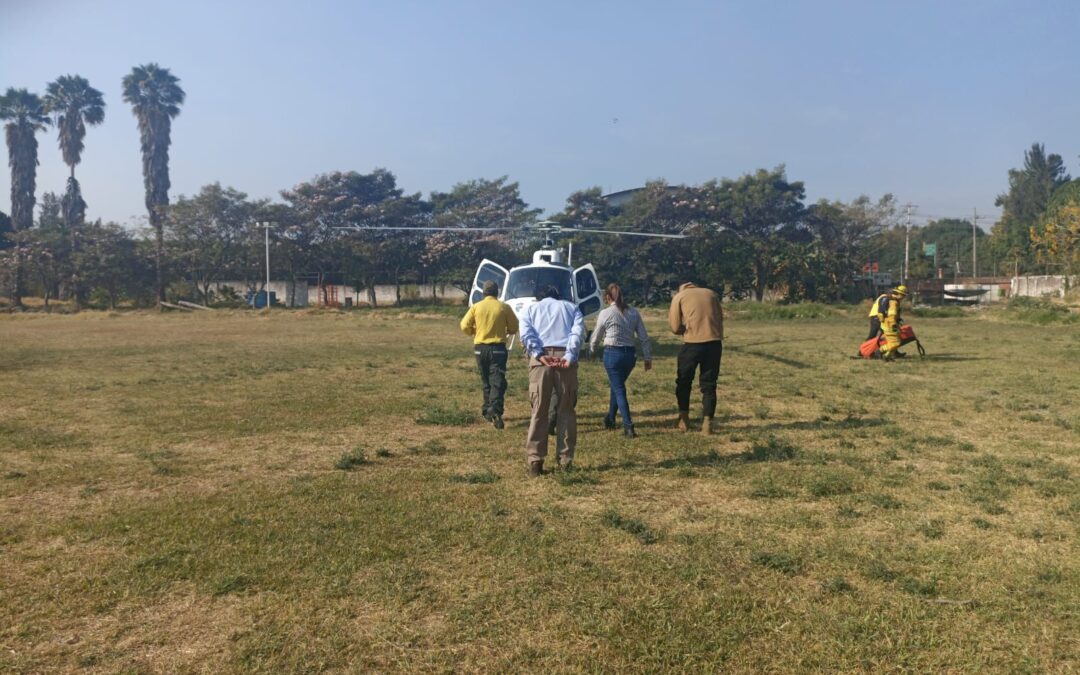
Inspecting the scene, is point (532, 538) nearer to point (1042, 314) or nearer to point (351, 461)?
point (351, 461)

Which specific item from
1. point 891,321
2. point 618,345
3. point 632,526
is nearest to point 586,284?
point 891,321

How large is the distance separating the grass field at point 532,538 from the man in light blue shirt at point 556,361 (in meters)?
0.44

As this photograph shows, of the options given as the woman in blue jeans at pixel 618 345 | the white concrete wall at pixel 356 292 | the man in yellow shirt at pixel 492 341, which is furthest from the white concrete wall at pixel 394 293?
the woman in blue jeans at pixel 618 345

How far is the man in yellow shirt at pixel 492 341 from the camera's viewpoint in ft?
29.5

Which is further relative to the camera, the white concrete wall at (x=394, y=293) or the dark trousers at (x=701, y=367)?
the white concrete wall at (x=394, y=293)

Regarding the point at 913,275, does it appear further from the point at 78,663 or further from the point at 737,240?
the point at 78,663

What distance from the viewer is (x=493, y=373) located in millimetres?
9000

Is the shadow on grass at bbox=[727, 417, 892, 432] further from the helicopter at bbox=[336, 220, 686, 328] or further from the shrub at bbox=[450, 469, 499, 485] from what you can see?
the helicopter at bbox=[336, 220, 686, 328]

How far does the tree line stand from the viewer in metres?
47.7

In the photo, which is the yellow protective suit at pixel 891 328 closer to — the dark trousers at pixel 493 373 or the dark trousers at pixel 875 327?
the dark trousers at pixel 875 327

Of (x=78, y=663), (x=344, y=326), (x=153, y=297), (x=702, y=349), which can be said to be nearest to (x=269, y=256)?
(x=153, y=297)

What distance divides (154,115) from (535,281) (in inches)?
2363

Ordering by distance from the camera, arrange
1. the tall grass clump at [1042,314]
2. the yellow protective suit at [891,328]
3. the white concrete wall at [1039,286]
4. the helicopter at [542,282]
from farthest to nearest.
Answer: the white concrete wall at [1039,286]
the tall grass clump at [1042,314]
the helicopter at [542,282]
the yellow protective suit at [891,328]

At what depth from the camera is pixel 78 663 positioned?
3311 millimetres
